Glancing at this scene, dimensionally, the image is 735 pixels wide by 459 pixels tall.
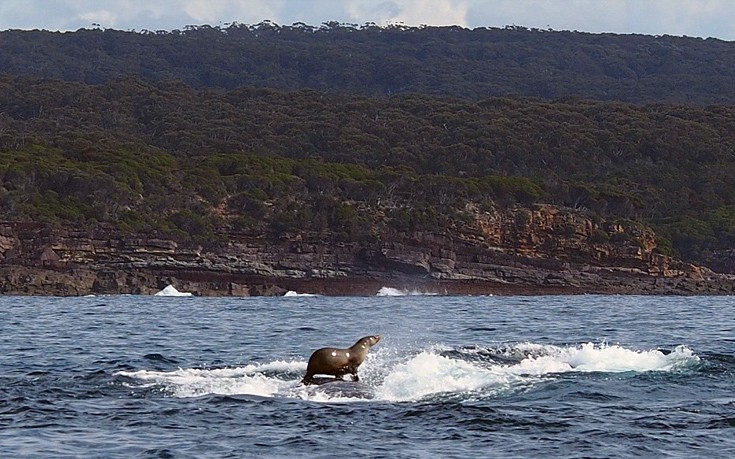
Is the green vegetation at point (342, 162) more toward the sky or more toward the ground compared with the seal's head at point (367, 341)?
more toward the sky

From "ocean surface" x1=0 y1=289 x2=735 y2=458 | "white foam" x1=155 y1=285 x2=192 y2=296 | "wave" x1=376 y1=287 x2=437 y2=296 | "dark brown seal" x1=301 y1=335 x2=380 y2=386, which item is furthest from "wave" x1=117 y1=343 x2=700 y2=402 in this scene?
"wave" x1=376 y1=287 x2=437 y2=296

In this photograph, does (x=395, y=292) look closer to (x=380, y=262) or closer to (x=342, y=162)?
(x=380, y=262)

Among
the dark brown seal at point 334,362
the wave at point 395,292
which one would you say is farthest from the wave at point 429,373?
the wave at point 395,292

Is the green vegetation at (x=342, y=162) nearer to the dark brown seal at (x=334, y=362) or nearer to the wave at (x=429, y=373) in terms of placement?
the wave at (x=429, y=373)

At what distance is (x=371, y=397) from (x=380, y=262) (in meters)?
73.6

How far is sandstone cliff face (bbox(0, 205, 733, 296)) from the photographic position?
86562 mm

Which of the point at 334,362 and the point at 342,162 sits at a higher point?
the point at 342,162

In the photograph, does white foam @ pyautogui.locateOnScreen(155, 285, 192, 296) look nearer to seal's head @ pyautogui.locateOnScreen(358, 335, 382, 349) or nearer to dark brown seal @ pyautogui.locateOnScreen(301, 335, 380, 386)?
seal's head @ pyautogui.locateOnScreen(358, 335, 382, 349)

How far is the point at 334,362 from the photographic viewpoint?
77.4 ft

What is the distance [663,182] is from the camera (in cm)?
13250

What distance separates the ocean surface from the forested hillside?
60.3m

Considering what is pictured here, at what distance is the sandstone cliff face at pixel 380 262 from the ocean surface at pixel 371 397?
158ft

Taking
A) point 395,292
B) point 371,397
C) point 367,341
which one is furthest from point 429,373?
point 395,292

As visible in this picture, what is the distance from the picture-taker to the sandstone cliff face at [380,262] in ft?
284
